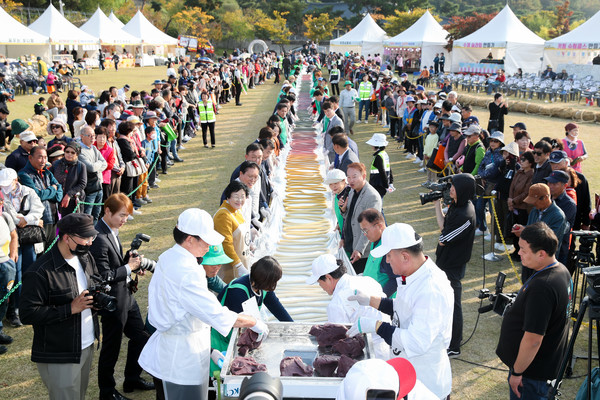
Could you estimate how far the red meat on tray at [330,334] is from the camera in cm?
360

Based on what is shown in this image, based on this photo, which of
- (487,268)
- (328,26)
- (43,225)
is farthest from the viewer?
(328,26)

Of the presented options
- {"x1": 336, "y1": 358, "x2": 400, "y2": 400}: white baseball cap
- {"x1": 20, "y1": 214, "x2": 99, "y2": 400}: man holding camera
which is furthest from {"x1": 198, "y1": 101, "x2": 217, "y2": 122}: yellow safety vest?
{"x1": 336, "y1": 358, "x2": 400, "y2": 400}: white baseball cap

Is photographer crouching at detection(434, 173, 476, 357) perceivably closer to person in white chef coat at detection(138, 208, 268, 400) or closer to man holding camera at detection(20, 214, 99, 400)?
person in white chef coat at detection(138, 208, 268, 400)

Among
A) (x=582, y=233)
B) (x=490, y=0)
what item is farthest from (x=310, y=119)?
(x=490, y=0)

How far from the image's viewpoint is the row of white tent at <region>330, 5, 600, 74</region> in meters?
24.8

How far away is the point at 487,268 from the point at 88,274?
565cm

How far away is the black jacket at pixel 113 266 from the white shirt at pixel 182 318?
0.95 meters

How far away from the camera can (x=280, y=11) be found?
235ft

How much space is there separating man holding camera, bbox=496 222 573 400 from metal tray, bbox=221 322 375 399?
1007 millimetres

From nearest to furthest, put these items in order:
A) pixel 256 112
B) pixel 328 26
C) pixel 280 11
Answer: pixel 256 112 → pixel 328 26 → pixel 280 11

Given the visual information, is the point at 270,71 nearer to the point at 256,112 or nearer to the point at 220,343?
the point at 256,112

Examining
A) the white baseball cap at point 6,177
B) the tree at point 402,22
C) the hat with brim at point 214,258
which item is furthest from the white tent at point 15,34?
the tree at point 402,22

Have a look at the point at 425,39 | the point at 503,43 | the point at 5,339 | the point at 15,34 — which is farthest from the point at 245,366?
the point at 425,39

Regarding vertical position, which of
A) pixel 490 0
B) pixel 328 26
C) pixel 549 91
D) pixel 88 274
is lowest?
pixel 88 274
